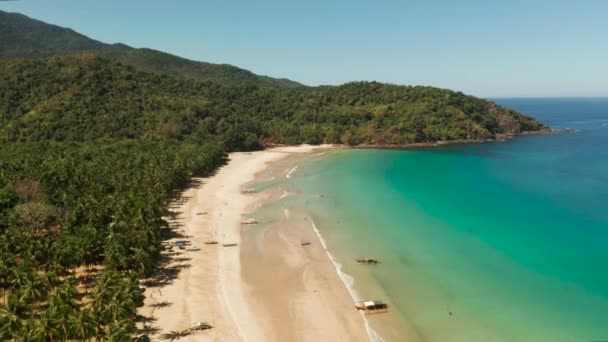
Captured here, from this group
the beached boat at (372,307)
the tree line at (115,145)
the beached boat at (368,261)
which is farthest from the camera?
the beached boat at (368,261)

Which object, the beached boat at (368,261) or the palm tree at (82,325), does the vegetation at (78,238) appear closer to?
the palm tree at (82,325)

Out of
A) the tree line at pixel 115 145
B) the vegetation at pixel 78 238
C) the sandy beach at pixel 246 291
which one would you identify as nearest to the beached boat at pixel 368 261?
the sandy beach at pixel 246 291

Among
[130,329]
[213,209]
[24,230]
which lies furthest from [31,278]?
[213,209]

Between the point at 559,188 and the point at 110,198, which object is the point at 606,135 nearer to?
the point at 559,188

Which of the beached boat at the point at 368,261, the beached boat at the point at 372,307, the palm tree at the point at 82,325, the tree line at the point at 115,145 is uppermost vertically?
the tree line at the point at 115,145

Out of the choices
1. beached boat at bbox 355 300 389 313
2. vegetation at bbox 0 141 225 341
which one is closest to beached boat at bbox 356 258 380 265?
beached boat at bbox 355 300 389 313

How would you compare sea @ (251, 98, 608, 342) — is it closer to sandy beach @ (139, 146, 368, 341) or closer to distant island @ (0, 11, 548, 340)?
sandy beach @ (139, 146, 368, 341)
